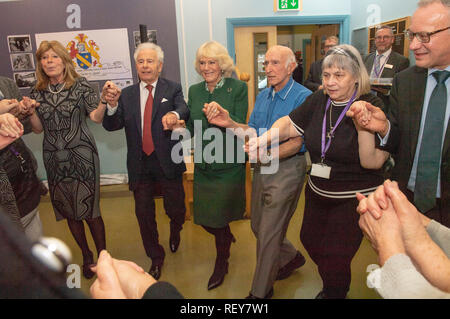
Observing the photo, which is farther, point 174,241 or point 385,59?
point 385,59

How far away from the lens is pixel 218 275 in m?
2.12

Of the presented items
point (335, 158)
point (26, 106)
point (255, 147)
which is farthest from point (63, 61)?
point (335, 158)

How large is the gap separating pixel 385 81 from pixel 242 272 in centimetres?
208

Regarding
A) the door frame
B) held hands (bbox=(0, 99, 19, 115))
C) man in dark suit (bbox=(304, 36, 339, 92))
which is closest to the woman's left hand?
held hands (bbox=(0, 99, 19, 115))

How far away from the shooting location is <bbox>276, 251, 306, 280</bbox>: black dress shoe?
85.1 inches

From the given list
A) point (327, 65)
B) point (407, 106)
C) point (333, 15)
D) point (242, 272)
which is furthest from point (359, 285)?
point (333, 15)

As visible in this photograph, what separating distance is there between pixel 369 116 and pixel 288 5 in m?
3.22

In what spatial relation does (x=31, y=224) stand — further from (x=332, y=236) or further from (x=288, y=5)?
(x=288, y=5)

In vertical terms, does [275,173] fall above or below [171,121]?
below

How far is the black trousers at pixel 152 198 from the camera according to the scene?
83.0 inches

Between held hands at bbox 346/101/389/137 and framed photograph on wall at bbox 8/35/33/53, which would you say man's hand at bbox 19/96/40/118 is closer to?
held hands at bbox 346/101/389/137

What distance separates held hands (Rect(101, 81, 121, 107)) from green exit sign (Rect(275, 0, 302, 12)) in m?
2.82

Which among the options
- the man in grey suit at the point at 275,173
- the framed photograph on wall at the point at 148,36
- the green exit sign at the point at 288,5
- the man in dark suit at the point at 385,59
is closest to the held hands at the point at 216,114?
the man in grey suit at the point at 275,173

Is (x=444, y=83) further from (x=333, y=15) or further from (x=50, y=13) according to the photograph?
(x=50, y=13)
